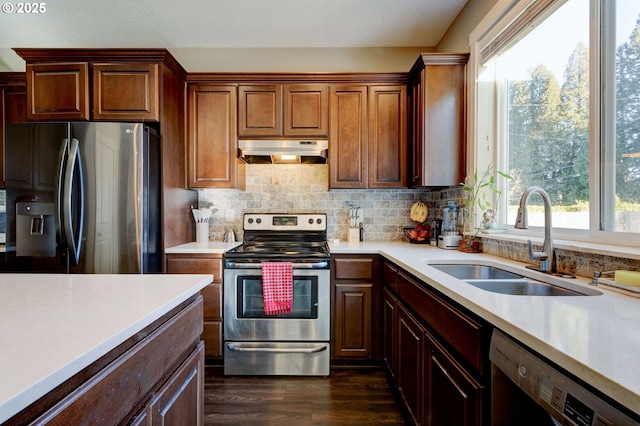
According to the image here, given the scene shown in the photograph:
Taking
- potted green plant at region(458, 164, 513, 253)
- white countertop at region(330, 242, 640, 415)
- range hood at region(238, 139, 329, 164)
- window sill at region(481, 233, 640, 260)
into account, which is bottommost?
white countertop at region(330, 242, 640, 415)

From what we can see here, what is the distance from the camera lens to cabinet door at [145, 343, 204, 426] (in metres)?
0.84

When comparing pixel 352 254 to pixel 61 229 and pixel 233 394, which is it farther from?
pixel 61 229

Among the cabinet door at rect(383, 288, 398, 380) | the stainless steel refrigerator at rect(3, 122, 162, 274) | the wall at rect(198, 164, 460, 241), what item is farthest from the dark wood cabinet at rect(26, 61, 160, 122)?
the cabinet door at rect(383, 288, 398, 380)

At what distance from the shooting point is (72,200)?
210cm

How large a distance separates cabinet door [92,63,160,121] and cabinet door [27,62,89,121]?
0.11 m

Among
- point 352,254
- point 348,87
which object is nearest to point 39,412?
point 352,254

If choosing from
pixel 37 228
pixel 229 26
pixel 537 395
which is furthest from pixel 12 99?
pixel 537 395

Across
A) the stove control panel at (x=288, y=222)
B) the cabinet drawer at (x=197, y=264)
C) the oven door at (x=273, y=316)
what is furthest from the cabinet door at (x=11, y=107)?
the oven door at (x=273, y=316)

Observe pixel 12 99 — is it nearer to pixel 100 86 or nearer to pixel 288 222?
pixel 100 86

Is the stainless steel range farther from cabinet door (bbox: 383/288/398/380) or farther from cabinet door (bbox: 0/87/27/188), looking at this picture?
cabinet door (bbox: 0/87/27/188)

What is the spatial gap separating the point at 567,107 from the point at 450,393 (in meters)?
1.51

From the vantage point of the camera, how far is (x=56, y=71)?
7.56 ft

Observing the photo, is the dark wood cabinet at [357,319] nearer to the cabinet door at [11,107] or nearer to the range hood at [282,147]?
the range hood at [282,147]

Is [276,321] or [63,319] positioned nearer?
[63,319]
